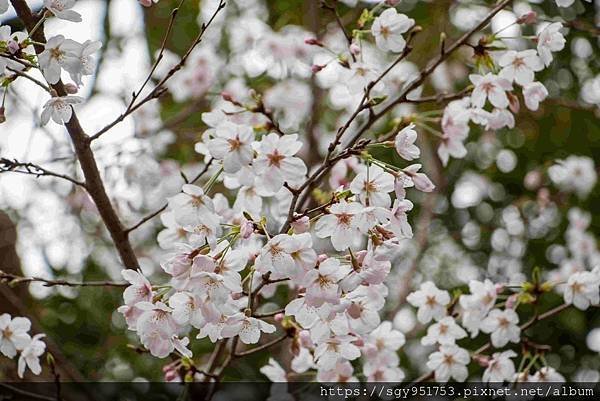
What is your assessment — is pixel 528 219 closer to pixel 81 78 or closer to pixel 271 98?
pixel 271 98

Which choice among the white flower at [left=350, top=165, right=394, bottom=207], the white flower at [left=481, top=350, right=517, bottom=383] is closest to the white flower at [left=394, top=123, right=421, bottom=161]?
the white flower at [left=350, top=165, right=394, bottom=207]

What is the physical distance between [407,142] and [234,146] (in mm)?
232

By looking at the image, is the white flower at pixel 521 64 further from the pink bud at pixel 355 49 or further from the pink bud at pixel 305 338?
the pink bud at pixel 305 338

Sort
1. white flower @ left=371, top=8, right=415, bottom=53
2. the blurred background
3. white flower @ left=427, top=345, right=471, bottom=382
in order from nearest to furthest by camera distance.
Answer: white flower @ left=371, top=8, right=415, bottom=53
white flower @ left=427, top=345, right=471, bottom=382
the blurred background

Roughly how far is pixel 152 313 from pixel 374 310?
309 millimetres

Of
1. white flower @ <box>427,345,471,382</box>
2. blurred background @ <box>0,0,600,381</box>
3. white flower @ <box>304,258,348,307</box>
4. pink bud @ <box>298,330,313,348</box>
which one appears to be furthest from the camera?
blurred background @ <box>0,0,600,381</box>

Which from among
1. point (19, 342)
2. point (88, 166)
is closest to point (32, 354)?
point (19, 342)

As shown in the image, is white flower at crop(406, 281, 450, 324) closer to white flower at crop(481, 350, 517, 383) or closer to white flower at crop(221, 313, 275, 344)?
white flower at crop(481, 350, 517, 383)

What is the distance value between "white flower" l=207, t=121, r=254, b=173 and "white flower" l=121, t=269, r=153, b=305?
19cm

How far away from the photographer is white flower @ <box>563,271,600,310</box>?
1299 mm

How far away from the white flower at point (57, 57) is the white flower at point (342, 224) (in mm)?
383

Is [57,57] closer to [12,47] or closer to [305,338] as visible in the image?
[12,47]

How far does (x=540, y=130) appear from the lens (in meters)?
2.53

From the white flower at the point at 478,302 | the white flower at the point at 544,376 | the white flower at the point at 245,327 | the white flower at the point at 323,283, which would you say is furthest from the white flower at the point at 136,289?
the white flower at the point at 544,376
